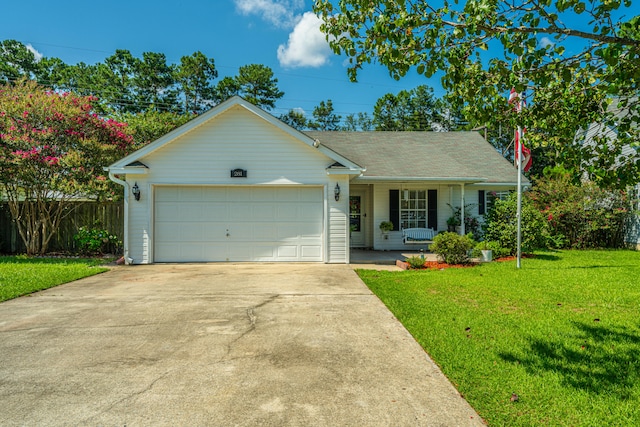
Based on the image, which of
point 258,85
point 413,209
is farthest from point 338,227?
point 258,85

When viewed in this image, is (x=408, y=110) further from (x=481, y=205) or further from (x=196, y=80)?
(x=481, y=205)

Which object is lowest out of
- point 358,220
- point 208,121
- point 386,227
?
point 386,227

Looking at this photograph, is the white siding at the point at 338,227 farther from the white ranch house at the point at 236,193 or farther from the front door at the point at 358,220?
the front door at the point at 358,220

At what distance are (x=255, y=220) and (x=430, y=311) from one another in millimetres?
6404

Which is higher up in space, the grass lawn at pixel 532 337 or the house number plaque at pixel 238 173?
the house number plaque at pixel 238 173

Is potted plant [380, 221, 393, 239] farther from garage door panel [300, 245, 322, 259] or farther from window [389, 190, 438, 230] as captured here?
garage door panel [300, 245, 322, 259]

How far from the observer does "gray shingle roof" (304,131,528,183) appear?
43.9 feet

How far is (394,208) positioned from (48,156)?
11067 millimetres

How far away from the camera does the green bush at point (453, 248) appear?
9531 mm

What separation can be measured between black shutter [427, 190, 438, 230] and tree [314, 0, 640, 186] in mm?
9668

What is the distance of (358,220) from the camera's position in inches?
571

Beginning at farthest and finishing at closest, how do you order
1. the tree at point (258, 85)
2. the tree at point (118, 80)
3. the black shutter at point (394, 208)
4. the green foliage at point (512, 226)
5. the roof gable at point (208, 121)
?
the tree at point (258, 85) < the tree at point (118, 80) < the black shutter at point (394, 208) < the green foliage at point (512, 226) < the roof gable at point (208, 121)

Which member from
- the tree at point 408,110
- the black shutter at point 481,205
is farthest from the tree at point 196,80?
the black shutter at point 481,205

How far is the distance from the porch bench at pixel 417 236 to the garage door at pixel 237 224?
12.4 ft
